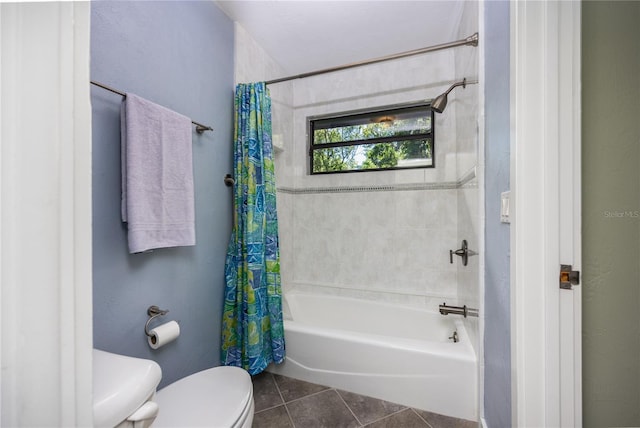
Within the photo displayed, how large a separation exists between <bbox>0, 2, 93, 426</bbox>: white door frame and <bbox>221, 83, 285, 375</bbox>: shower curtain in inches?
49.4

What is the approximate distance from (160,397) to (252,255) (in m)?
0.79

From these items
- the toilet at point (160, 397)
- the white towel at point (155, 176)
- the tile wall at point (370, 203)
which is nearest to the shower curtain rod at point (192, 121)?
the white towel at point (155, 176)

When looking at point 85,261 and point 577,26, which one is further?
point 577,26

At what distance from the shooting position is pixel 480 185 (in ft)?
4.11

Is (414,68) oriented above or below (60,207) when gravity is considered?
above

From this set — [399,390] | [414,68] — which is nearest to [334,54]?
[414,68]

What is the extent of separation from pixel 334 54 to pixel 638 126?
80.8 inches

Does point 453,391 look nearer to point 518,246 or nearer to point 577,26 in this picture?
point 518,246

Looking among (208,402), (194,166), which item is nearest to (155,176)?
(194,166)

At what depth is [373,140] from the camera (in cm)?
242

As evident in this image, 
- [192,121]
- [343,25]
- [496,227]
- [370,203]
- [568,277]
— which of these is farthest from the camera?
[370,203]

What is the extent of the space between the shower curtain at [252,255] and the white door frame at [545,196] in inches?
52.6

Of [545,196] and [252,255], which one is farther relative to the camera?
[252,255]

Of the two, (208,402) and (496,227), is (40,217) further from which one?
(496,227)
